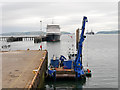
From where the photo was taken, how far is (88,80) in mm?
27188

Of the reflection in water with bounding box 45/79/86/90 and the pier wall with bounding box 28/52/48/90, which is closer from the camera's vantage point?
the pier wall with bounding box 28/52/48/90

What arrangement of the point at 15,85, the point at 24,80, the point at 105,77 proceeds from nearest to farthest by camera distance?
1. the point at 15,85
2. the point at 24,80
3. the point at 105,77

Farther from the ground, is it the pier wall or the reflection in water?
the pier wall

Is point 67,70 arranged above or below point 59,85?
above

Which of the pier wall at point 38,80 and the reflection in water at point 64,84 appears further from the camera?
the reflection in water at point 64,84

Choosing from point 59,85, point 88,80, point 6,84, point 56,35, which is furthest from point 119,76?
point 56,35

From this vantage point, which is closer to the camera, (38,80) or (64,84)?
(38,80)

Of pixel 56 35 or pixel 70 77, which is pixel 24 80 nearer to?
pixel 70 77

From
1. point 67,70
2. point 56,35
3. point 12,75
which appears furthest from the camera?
point 56,35

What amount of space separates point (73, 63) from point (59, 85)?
453 cm

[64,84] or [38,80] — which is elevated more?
[38,80]

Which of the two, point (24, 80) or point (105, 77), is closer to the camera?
point (24, 80)

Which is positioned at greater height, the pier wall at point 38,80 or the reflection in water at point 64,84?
the pier wall at point 38,80


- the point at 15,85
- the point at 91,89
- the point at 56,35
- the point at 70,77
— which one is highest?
the point at 56,35
